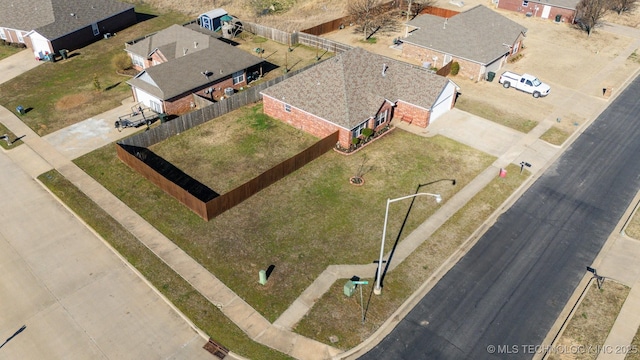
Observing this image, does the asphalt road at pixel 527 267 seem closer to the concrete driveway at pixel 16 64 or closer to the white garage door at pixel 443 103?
the white garage door at pixel 443 103

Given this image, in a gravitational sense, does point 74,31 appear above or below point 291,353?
above

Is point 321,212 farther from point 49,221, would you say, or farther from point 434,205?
point 49,221

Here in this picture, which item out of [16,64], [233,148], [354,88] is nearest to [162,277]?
[233,148]

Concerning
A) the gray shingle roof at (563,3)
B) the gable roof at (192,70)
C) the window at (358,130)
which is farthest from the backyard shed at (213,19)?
the gray shingle roof at (563,3)

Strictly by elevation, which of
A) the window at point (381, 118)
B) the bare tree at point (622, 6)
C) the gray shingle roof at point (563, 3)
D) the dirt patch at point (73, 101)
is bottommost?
the dirt patch at point (73, 101)

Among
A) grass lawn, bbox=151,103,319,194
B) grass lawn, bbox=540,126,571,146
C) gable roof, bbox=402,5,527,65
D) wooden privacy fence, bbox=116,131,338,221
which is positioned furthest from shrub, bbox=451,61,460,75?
grass lawn, bbox=151,103,319,194

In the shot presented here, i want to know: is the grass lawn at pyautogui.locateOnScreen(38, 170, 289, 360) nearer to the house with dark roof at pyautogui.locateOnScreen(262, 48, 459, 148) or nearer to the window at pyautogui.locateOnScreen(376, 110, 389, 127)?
the house with dark roof at pyautogui.locateOnScreen(262, 48, 459, 148)

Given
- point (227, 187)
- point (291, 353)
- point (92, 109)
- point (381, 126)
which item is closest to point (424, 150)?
point (381, 126)
